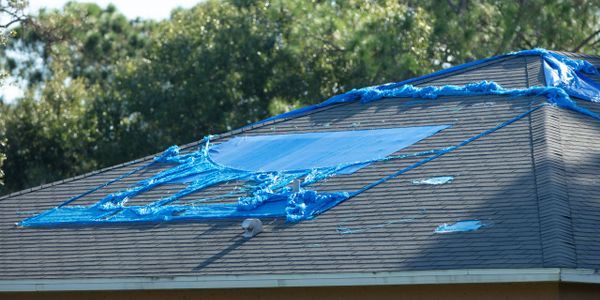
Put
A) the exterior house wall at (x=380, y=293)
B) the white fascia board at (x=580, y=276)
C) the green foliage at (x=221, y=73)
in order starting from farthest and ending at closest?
the green foliage at (x=221, y=73) < the exterior house wall at (x=380, y=293) < the white fascia board at (x=580, y=276)

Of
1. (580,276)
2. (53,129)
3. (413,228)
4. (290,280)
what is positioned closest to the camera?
(580,276)

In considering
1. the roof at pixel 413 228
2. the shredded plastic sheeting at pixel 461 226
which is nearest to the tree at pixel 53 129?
the roof at pixel 413 228

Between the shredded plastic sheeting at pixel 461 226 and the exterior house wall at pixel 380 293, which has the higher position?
the shredded plastic sheeting at pixel 461 226

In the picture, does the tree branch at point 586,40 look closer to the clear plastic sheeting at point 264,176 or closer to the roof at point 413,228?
the roof at point 413,228

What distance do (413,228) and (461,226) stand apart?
0.53 metres

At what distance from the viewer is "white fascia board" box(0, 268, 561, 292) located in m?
10.3

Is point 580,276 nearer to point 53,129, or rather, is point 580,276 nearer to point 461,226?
point 461,226

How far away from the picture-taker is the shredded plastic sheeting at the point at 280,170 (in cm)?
1303

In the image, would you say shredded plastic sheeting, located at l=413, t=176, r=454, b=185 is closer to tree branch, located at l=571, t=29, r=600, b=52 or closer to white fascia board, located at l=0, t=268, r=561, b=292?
white fascia board, located at l=0, t=268, r=561, b=292

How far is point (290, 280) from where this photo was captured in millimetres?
11273

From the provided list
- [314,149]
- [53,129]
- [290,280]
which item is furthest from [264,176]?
[53,129]

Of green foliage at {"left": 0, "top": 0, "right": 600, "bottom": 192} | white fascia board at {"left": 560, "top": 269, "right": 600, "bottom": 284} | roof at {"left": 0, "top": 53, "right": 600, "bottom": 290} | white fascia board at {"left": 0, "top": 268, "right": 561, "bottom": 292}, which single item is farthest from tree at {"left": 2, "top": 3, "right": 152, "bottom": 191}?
white fascia board at {"left": 560, "top": 269, "right": 600, "bottom": 284}

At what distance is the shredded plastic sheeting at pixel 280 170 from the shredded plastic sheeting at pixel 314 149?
0.05 ft

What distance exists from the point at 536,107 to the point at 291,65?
51.2 ft
